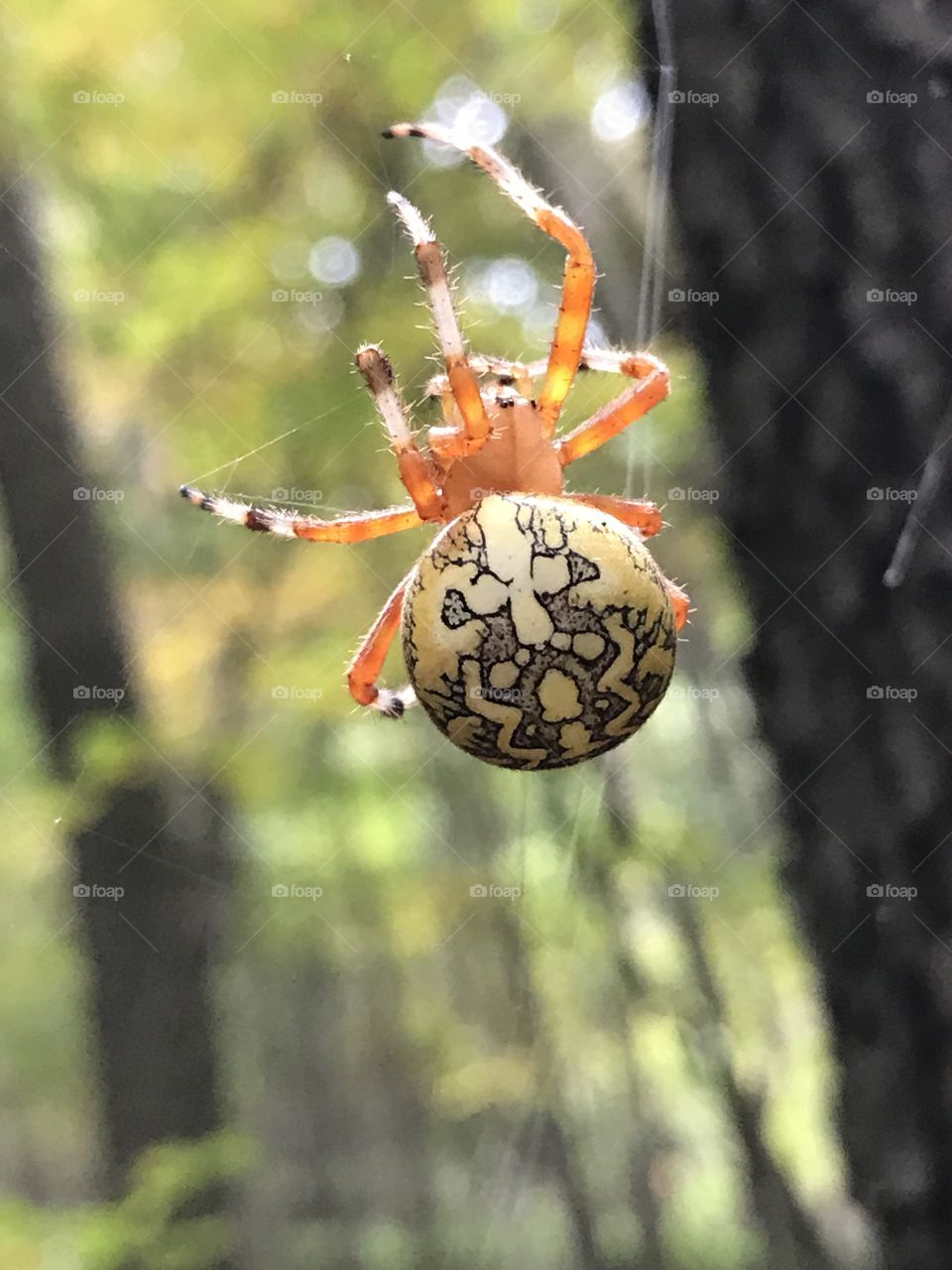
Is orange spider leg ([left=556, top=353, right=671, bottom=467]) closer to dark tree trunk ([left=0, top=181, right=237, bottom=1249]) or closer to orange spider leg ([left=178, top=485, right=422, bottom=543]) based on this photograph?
orange spider leg ([left=178, top=485, right=422, bottom=543])

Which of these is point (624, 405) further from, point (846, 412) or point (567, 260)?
point (846, 412)

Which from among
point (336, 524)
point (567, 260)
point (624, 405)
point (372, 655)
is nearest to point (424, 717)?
point (372, 655)

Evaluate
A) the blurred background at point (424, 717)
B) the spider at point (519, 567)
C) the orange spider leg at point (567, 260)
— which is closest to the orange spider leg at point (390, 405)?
the spider at point (519, 567)

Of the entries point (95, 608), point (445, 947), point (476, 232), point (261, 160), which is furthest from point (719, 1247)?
point (261, 160)

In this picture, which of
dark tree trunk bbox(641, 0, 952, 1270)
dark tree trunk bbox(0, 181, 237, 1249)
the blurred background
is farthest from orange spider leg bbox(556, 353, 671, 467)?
dark tree trunk bbox(0, 181, 237, 1249)

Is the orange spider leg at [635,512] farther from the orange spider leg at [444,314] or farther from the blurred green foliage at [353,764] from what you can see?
the blurred green foliage at [353,764]

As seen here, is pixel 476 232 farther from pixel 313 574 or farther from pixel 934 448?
pixel 934 448

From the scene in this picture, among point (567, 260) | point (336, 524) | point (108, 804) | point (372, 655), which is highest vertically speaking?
point (567, 260)
